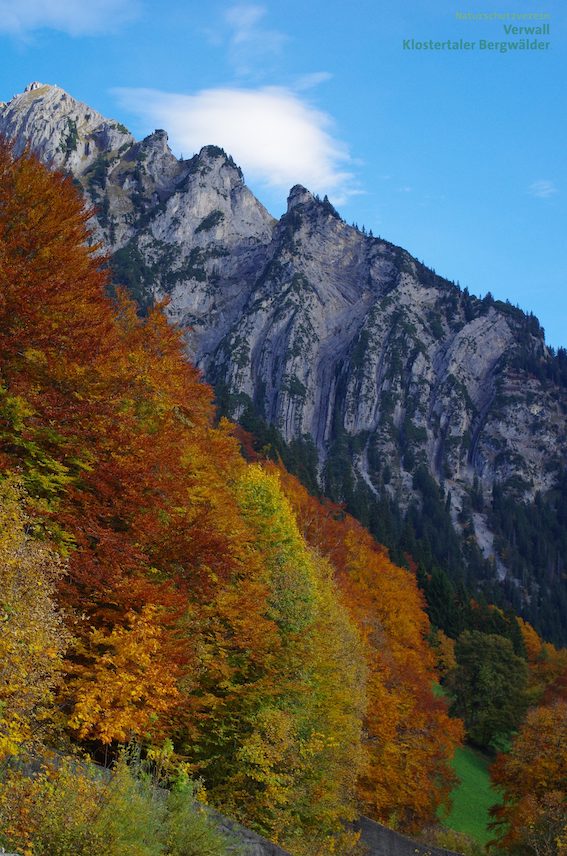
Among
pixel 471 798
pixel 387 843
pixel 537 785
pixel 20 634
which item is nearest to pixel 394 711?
pixel 537 785

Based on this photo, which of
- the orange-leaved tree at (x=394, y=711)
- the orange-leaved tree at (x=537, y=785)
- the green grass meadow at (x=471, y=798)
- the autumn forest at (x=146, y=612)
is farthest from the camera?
the green grass meadow at (x=471, y=798)

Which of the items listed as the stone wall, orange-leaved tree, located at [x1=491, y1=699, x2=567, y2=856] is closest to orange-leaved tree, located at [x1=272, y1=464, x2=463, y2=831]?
the stone wall

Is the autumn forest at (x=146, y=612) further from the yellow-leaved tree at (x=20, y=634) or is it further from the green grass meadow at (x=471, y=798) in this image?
→ the green grass meadow at (x=471, y=798)

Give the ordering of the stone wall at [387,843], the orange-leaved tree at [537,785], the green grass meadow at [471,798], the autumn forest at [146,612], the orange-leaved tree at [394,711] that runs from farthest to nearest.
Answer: the green grass meadow at [471,798], the orange-leaved tree at [394,711], the stone wall at [387,843], the orange-leaved tree at [537,785], the autumn forest at [146,612]

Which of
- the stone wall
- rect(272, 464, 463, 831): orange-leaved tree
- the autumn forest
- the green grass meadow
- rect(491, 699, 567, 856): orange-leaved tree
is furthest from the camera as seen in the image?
the green grass meadow

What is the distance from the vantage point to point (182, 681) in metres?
22.5

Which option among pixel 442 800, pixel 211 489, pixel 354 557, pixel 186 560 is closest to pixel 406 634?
pixel 354 557

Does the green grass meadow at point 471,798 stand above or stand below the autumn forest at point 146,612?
below

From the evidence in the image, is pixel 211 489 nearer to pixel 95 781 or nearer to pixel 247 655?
pixel 247 655

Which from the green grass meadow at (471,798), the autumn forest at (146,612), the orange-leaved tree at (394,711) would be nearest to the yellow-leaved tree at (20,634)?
the autumn forest at (146,612)

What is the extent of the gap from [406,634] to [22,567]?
56996 millimetres

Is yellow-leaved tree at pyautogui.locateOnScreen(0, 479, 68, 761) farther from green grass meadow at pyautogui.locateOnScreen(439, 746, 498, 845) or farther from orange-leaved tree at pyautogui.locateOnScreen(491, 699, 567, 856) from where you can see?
green grass meadow at pyautogui.locateOnScreen(439, 746, 498, 845)

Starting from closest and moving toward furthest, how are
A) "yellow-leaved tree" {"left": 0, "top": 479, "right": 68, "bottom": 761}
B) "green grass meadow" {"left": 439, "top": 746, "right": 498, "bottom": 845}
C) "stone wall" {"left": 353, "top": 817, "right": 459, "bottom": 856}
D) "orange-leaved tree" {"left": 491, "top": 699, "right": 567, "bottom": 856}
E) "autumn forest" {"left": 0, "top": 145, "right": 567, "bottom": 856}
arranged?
"yellow-leaved tree" {"left": 0, "top": 479, "right": 68, "bottom": 761}
"autumn forest" {"left": 0, "top": 145, "right": 567, "bottom": 856}
"orange-leaved tree" {"left": 491, "top": 699, "right": 567, "bottom": 856}
"stone wall" {"left": 353, "top": 817, "right": 459, "bottom": 856}
"green grass meadow" {"left": 439, "top": 746, "right": 498, "bottom": 845}

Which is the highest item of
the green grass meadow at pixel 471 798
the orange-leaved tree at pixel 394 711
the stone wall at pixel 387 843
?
the orange-leaved tree at pixel 394 711
